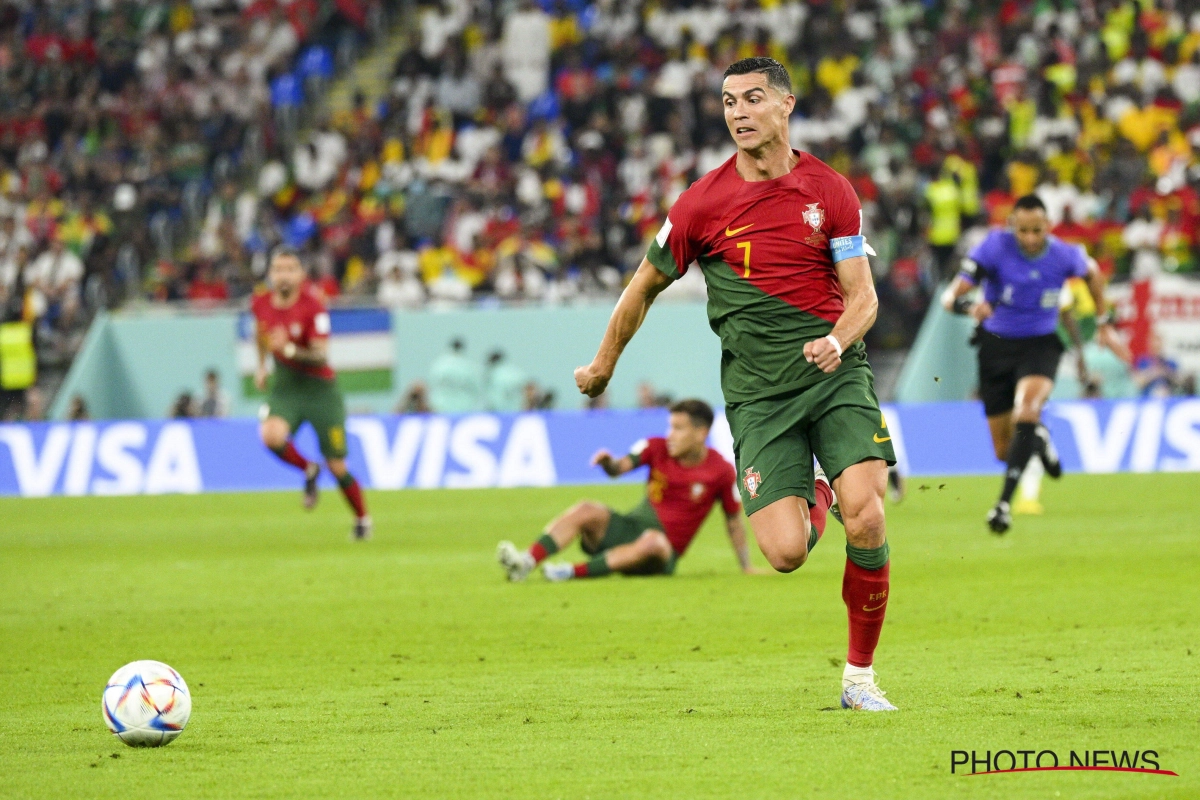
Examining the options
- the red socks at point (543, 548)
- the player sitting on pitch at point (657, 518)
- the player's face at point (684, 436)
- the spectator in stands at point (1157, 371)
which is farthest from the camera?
the spectator in stands at point (1157, 371)

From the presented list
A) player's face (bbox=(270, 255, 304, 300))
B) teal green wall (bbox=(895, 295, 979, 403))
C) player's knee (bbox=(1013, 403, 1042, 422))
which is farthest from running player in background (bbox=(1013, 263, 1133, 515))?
player's face (bbox=(270, 255, 304, 300))

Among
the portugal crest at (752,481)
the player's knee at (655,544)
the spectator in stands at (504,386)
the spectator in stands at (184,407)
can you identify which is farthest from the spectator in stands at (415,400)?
the portugal crest at (752,481)

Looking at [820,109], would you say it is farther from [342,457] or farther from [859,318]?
[859,318]

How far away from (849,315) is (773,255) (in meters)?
0.44

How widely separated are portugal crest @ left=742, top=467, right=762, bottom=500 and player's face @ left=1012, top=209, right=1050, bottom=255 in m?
7.12

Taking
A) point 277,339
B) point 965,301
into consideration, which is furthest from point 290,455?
point 965,301

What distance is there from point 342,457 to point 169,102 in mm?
18580

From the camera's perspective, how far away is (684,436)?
12.1 metres

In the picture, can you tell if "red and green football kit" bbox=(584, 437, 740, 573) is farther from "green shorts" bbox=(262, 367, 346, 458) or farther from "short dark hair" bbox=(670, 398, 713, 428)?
"green shorts" bbox=(262, 367, 346, 458)

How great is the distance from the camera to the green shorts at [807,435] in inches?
270

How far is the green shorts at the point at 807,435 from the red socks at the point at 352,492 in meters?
9.25

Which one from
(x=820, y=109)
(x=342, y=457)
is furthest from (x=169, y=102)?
(x=342, y=457)

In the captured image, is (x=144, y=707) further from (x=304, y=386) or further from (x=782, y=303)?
(x=304, y=386)

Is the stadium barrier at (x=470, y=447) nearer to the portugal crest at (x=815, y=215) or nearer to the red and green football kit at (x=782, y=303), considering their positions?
the red and green football kit at (x=782, y=303)
